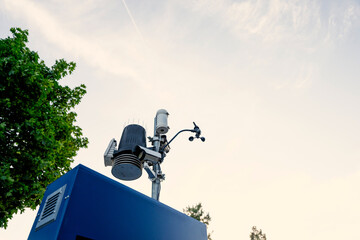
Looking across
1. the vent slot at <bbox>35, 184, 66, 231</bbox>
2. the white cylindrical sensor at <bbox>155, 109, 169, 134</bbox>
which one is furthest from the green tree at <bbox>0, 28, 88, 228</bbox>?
the vent slot at <bbox>35, 184, 66, 231</bbox>

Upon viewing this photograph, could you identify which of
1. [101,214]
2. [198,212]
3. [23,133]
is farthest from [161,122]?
[198,212]

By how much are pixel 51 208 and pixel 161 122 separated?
13.2 ft

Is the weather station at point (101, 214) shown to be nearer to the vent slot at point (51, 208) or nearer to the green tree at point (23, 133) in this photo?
the vent slot at point (51, 208)

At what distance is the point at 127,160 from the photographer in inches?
185

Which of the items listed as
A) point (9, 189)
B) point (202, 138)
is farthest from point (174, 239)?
point (9, 189)

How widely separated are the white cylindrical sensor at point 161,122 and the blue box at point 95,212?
3014mm

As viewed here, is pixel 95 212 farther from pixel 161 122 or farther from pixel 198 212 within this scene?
pixel 198 212

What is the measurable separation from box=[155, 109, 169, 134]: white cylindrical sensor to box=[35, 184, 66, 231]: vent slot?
3695 millimetres

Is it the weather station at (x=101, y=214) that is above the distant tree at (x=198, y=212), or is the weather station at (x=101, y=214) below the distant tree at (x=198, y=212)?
below

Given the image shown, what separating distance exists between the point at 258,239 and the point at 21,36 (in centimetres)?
5263

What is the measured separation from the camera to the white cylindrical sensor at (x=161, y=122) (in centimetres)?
665

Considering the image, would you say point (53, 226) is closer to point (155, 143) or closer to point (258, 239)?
point (155, 143)

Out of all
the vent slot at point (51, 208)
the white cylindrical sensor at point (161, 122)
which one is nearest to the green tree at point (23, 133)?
the white cylindrical sensor at point (161, 122)

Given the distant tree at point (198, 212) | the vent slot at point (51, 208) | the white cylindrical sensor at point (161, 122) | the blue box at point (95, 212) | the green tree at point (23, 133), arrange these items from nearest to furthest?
the blue box at point (95, 212)
the vent slot at point (51, 208)
the white cylindrical sensor at point (161, 122)
the green tree at point (23, 133)
the distant tree at point (198, 212)
